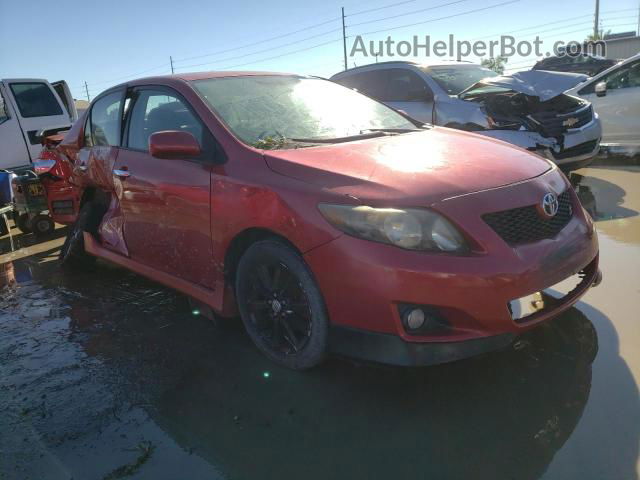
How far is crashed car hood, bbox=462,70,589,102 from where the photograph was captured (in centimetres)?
610

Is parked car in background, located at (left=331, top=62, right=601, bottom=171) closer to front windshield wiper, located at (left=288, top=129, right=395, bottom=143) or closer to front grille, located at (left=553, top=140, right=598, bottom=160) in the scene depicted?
front grille, located at (left=553, top=140, right=598, bottom=160)

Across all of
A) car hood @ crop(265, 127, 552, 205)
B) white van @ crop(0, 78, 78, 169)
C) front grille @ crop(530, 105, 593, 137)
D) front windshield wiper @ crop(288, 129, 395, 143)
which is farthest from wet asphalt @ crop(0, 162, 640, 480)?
white van @ crop(0, 78, 78, 169)

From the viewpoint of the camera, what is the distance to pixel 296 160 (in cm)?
260

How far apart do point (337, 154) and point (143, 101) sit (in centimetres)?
182

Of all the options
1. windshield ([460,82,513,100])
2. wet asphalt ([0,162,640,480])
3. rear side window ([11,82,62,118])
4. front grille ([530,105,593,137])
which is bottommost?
wet asphalt ([0,162,640,480])

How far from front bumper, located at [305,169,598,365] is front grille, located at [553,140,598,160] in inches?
165

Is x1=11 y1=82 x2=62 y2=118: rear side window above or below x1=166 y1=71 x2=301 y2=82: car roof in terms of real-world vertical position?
above

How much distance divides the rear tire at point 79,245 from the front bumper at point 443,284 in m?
2.95

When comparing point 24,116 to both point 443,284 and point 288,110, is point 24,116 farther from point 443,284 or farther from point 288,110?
point 443,284

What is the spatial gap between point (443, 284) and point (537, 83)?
5.11 meters

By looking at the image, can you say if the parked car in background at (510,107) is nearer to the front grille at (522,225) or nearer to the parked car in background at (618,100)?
the parked car in background at (618,100)

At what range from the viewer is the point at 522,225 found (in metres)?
2.36

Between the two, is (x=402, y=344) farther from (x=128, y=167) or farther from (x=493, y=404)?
(x=128, y=167)

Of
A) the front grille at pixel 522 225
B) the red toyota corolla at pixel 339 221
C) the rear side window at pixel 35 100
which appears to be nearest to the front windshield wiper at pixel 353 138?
the red toyota corolla at pixel 339 221
